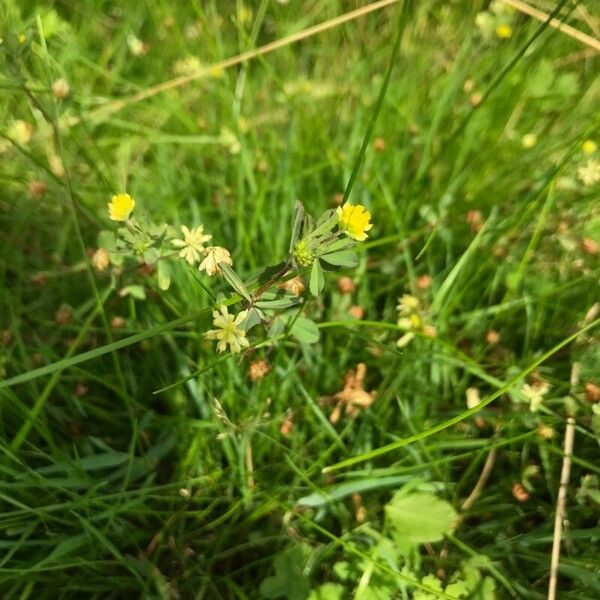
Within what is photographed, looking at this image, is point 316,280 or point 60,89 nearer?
point 316,280

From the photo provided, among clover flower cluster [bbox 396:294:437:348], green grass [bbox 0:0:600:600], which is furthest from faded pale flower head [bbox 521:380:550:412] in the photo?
clover flower cluster [bbox 396:294:437:348]

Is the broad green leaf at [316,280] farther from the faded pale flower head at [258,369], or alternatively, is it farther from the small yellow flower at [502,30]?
the small yellow flower at [502,30]

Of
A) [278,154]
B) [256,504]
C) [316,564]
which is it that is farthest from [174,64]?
[316,564]

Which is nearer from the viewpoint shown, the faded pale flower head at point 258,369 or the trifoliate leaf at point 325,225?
the trifoliate leaf at point 325,225

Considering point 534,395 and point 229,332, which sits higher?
point 229,332

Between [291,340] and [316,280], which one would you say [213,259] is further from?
[291,340]

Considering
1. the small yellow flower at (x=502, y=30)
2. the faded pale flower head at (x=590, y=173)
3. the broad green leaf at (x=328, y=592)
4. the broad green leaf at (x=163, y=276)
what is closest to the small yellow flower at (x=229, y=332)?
the broad green leaf at (x=163, y=276)

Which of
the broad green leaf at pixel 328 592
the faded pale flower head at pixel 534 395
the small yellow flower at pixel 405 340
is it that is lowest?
the broad green leaf at pixel 328 592

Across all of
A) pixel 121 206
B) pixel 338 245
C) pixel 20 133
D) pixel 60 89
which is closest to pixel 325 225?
pixel 338 245
